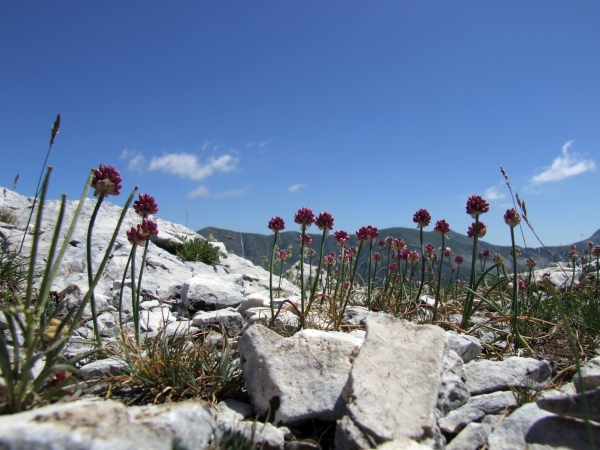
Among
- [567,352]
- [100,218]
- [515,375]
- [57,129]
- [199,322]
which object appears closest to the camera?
[515,375]

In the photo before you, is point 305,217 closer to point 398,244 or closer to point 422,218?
point 422,218

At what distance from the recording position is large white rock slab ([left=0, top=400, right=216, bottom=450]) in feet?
5.19

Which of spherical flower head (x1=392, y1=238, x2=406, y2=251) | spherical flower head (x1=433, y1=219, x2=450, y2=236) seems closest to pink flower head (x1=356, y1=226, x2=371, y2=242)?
spherical flower head (x1=433, y1=219, x2=450, y2=236)

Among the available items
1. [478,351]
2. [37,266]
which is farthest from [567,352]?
[37,266]

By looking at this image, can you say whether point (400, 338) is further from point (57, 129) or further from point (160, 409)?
point (57, 129)

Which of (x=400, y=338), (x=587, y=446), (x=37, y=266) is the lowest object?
(x=587, y=446)

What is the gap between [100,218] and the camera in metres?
11.8

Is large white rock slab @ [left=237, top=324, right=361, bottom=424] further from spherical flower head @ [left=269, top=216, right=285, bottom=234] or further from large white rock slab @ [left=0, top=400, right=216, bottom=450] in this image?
spherical flower head @ [left=269, top=216, right=285, bottom=234]

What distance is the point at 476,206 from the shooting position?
457 centimetres

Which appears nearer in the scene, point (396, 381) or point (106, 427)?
point (106, 427)

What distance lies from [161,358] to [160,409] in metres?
0.94

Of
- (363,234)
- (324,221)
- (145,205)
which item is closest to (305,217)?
(324,221)

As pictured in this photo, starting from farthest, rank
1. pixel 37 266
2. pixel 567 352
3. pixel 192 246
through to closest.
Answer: pixel 192 246 → pixel 37 266 → pixel 567 352

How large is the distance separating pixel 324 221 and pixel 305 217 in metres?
0.27
